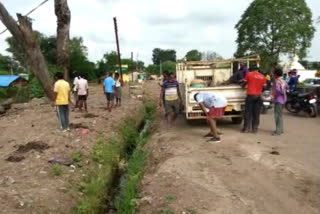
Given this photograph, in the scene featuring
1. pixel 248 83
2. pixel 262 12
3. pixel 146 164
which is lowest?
pixel 146 164

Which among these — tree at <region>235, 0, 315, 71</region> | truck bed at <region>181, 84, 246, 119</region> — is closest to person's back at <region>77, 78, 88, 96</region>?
truck bed at <region>181, 84, 246, 119</region>

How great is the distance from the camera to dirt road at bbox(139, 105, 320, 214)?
19.3 feet

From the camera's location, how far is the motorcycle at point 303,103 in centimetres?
1407

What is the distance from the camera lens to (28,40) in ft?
53.1

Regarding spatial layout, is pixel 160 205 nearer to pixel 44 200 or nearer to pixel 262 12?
pixel 44 200

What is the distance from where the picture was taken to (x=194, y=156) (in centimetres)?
866

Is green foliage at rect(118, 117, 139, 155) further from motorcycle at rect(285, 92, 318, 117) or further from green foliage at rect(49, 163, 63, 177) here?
motorcycle at rect(285, 92, 318, 117)

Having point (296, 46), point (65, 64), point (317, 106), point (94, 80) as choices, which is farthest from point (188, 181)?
point (94, 80)

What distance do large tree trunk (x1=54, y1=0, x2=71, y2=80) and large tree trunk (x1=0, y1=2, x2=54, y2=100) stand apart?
6.42 ft

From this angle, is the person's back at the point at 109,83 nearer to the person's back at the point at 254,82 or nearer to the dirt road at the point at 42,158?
the dirt road at the point at 42,158

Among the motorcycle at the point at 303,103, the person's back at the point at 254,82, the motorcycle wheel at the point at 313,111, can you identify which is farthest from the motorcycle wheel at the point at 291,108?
the person's back at the point at 254,82

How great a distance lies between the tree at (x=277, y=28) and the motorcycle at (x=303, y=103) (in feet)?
99.0

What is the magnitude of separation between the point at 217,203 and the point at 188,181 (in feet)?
3.63

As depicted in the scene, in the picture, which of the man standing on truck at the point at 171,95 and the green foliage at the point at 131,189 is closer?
the green foliage at the point at 131,189
